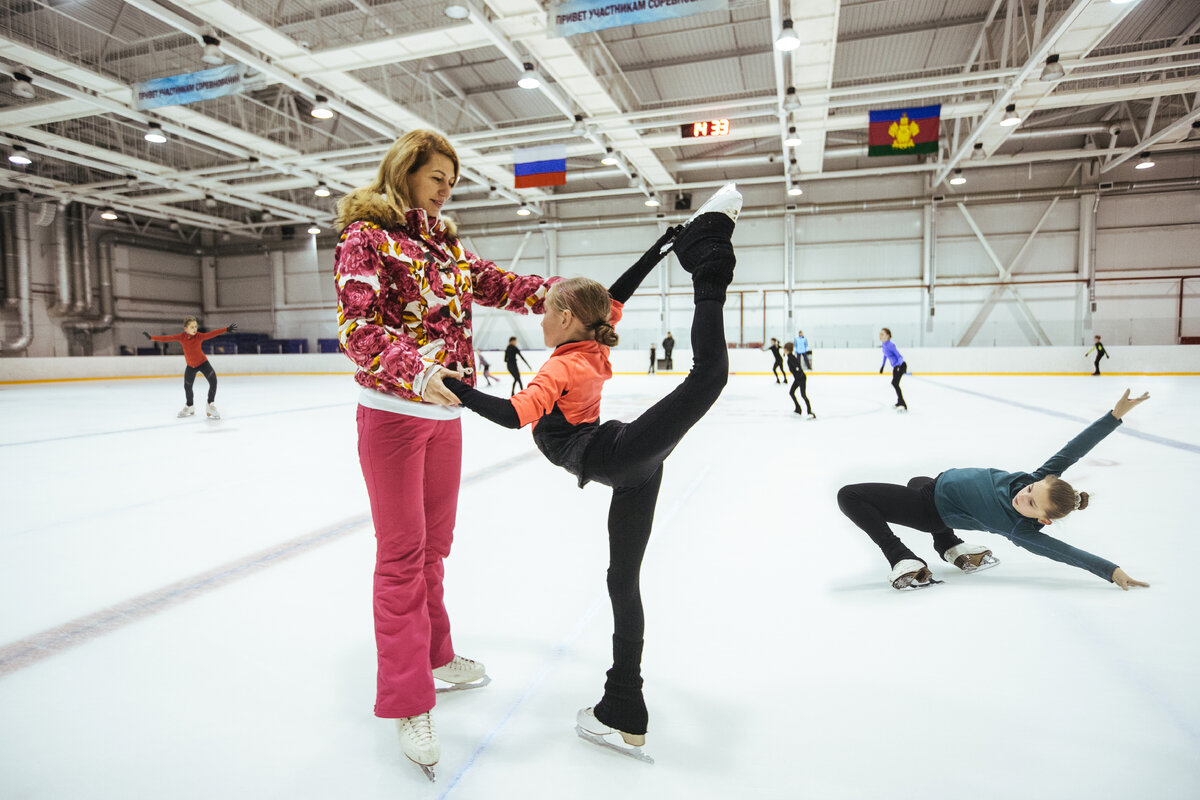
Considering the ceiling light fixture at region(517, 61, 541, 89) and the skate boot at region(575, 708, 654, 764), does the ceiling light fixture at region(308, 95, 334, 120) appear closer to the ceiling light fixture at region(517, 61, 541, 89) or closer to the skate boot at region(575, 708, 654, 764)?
the ceiling light fixture at region(517, 61, 541, 89)

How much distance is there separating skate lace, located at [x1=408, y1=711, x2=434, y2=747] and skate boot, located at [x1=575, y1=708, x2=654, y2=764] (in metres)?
0.40

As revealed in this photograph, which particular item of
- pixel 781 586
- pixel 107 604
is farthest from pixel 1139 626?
pixel 107 604

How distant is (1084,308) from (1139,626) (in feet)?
72.1

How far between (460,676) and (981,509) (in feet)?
7.23

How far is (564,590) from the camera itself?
8.87 feet

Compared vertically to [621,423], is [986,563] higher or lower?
lower

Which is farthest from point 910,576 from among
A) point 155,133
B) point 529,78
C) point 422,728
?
point 155,133

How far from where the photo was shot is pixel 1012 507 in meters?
2.50

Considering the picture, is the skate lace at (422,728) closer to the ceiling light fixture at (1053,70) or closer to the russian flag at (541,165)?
the russian flag at (541,165)

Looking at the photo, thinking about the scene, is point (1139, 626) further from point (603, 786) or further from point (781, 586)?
point (603, 786)

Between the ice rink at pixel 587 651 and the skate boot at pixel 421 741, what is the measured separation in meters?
0.05

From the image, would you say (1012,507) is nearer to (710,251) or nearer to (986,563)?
(986,563)

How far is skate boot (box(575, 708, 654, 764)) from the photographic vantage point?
1.60 meters

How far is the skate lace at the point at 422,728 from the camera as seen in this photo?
1.56m
